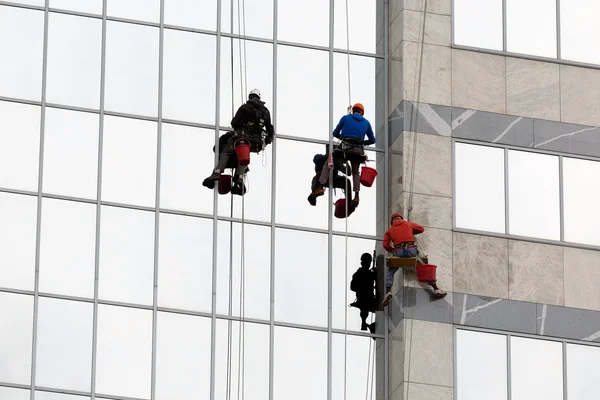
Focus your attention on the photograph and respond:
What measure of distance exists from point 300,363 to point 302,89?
5.97m

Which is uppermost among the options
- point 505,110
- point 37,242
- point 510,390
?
point 505,110

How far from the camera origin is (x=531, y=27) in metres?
46.6

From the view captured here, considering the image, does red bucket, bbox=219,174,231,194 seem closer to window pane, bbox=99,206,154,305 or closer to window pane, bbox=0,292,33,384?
window pane, bbox=99,206,154,305

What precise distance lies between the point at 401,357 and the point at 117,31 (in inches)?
355

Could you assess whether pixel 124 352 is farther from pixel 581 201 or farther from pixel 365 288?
pixel 581 201

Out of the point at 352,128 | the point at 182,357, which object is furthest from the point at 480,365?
the point at 182,357

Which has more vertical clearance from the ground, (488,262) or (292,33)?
(292,33)

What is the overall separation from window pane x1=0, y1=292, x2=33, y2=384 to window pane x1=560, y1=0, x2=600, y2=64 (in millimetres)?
12916

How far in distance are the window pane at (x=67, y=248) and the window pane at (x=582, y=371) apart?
9.91 m

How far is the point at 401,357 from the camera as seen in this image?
43406mm

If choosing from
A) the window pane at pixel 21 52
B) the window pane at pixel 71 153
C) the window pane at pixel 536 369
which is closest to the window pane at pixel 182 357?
the window pane at pixel 71 153

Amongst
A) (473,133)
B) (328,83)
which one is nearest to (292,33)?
(328,83)

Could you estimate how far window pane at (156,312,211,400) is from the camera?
140ft

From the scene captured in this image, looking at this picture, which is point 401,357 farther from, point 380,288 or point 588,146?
point 588,146
